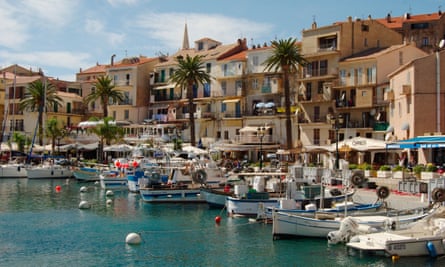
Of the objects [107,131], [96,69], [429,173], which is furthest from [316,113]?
[96,69]

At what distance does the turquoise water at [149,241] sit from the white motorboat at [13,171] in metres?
29.0

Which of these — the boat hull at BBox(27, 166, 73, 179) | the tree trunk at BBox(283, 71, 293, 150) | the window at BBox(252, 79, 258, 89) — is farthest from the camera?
the window at BBox(252, 79, 258, 89)

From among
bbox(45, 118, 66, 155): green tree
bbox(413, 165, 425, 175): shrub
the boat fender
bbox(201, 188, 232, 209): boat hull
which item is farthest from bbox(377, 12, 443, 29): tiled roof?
the boat fender

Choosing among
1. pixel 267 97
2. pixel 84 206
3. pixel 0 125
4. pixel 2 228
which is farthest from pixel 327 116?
pixel 0 125

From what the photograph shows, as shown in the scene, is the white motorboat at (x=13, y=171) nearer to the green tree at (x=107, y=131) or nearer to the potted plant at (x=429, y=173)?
the green tree at (x=107, y=131)

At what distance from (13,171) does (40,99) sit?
52.6 ft

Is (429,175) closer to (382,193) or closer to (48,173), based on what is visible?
(382,193)

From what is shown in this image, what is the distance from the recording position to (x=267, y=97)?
70500 millimetres

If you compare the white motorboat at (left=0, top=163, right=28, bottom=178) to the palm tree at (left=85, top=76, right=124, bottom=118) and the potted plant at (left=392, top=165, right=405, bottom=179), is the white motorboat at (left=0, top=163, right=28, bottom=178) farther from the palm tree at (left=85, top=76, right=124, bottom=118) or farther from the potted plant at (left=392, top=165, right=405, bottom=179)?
the potted plant at (left=392, top=165, right=405, bottom=179)

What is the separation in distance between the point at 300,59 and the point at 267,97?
10728mm

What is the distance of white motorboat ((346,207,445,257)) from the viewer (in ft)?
74.8

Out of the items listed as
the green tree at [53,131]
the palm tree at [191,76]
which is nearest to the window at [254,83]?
the palm tree at [191,76]

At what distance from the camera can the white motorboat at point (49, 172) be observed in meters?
66.8

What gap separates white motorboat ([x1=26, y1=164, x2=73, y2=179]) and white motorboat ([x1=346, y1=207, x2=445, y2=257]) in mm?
50190
